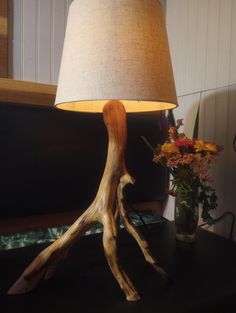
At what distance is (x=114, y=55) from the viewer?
1.64ft

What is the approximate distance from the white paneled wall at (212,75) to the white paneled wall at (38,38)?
0.52 m

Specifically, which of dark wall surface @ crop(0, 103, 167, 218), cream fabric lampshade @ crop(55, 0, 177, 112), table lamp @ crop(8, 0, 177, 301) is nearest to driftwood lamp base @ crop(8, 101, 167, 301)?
table lamp @ crop(8, 0, 177, 301)

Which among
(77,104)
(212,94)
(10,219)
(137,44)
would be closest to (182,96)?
(212,94)

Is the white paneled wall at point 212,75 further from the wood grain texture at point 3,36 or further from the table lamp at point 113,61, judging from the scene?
the wood grain texture at point 3,36

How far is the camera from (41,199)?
1013 millimetres

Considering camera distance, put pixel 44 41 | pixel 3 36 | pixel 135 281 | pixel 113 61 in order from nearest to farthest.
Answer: pixel 113 61
pixel 135 281
pixel 3 36
pixel 44 41

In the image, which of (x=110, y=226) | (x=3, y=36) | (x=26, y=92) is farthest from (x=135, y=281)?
(x=3, y=36)

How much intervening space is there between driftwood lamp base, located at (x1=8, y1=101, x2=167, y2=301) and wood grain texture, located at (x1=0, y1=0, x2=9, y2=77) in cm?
57

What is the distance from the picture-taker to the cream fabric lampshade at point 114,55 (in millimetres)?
496

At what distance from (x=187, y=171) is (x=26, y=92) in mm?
642

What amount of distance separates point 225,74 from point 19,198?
0.87 metres

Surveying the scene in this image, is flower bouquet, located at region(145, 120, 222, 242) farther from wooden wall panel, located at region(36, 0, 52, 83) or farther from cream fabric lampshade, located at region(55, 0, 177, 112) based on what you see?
wooden wall panel, located at region(36, 0, 52, 83)

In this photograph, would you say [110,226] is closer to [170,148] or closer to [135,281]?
[135,281]

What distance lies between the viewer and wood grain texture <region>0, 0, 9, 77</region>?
3.16ft
